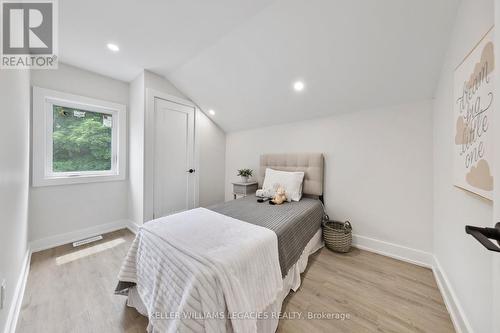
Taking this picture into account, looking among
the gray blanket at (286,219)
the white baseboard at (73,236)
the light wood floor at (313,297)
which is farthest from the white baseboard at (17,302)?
the gray blanket at (286,219)

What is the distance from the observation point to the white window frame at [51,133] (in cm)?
225

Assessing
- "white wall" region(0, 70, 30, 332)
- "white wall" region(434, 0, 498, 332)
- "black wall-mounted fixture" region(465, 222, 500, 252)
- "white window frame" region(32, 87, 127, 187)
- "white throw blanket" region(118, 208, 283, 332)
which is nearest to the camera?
"black wall-mounted fixture" region(465, 222, 500, 252)

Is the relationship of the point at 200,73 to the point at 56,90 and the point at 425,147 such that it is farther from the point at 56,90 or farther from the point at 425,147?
the point at 425,147

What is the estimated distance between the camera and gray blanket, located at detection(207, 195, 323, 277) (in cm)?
147

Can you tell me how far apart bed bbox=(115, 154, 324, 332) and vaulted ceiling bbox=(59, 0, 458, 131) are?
1696 millimetres

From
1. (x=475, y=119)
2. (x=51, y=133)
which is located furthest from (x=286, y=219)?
(x=51, y=133)

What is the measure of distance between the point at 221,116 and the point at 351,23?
7.77 ft

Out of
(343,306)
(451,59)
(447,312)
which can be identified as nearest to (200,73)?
(451,59)

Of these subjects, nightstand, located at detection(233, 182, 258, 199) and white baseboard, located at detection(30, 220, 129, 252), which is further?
nightstand, located at detection(233, 182, 258, 199)

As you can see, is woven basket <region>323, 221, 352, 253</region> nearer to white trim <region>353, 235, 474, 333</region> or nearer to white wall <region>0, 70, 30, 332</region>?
white trim <region>353, 235, 474, 333</region>

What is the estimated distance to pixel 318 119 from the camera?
2.73 meters

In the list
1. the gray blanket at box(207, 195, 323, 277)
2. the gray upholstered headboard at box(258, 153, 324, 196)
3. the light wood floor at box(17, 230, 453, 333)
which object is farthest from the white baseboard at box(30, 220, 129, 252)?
the gray upholstered headboard at box(258, 153, 324, 196)

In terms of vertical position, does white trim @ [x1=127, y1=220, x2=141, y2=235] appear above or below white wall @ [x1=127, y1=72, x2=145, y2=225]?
below

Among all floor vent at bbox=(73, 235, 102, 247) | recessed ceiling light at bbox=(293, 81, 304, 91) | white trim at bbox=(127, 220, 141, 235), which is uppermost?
recessed ceiling light at bbox=(293, 81, 304, 91)
